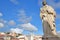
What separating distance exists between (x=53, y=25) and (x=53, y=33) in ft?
2.05

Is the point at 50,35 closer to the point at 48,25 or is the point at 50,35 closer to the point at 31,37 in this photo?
the point at 48,25

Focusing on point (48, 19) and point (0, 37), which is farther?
point (0, 37)

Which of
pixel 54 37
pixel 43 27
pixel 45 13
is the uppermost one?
pixel 45 13

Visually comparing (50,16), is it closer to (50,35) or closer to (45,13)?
(45,13)

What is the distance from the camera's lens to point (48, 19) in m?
12.3

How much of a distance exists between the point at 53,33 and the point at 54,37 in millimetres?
561

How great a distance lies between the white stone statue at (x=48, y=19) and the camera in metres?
12.0

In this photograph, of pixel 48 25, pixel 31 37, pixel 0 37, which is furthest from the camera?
pixel 31 37

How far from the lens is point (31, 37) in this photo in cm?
5525

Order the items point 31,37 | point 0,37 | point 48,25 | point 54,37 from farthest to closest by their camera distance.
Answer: point 31,37, point 0,37, point 48,25, point 54,37

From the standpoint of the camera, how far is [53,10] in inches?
494

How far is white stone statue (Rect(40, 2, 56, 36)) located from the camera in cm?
1198

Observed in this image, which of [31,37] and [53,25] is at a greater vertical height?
[31,37]

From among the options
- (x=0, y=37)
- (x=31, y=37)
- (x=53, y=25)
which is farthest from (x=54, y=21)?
(x=31, y=37)
